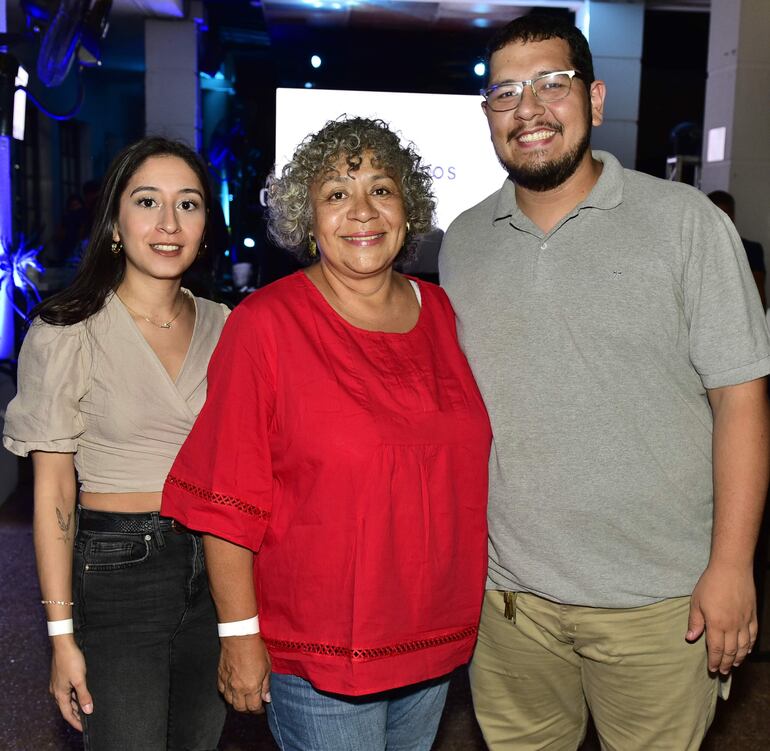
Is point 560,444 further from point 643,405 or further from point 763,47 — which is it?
point 763,47

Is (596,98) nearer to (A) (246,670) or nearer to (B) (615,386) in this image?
(B) (615,386)

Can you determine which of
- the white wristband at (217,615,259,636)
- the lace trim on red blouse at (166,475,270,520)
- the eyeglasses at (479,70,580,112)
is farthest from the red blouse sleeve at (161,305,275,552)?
the eyeglasses at (479,70,580,112)

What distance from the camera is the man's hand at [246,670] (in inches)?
59.1

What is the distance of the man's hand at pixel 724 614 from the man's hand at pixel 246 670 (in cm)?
78

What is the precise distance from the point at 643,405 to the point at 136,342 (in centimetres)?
97

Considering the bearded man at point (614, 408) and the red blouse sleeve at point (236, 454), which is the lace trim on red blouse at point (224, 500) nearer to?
the red blouse sleeve at point (236, 454)

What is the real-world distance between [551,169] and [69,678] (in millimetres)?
1306

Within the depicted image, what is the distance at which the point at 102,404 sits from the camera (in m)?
1.64

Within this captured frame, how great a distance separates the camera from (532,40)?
1.70m

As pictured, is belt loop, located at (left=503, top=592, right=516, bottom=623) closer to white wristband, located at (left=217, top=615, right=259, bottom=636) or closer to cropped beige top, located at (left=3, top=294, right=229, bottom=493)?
white wristband, located at (left=217, top=615, right=259, bottom=636)

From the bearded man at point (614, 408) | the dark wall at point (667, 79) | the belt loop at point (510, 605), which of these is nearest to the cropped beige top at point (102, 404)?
the bearded man at point (614, 408)

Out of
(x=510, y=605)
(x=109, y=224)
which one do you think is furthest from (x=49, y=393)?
(x=510, y=605)

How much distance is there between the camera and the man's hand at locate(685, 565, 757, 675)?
1562 millimetres

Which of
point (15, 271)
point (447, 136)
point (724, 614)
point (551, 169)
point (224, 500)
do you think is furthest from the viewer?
point (15, 271)
